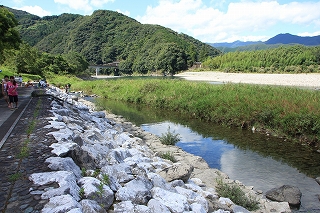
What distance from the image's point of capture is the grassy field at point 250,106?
535 inches

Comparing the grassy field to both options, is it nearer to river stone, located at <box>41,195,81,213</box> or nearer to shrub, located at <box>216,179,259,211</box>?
shrub, located at <box>216,179,259,211</box>

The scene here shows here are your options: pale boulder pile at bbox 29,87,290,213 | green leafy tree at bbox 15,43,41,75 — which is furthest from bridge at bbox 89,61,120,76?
pale boulder pile at bbox 29,87,290,213

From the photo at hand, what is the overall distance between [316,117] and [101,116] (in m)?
12.4

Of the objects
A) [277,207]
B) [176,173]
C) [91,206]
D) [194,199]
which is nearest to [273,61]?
[277,207]

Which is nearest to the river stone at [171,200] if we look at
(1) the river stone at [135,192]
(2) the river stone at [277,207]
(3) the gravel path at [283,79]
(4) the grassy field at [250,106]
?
(1) the river stone at [135,192]

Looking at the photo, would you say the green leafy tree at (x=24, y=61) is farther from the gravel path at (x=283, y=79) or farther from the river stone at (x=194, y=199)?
the river stone at (x=194, y=199)

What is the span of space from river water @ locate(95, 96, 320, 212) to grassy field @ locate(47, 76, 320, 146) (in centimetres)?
75

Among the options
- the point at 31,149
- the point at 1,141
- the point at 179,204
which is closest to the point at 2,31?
the point at 1,141

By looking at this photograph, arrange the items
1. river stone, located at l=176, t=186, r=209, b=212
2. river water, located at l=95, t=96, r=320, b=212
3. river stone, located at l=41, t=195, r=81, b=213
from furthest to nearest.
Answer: river water, located at l=95, t=96, r=320, b=212 → river stone, located at l=176, t=186, r=209, b=212 → river stone, located at l=41, t=195, r=81, b=213

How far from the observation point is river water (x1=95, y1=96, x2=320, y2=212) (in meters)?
8.98

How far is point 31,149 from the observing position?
6.42 metres

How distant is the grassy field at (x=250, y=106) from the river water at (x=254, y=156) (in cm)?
75

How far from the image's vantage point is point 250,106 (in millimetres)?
16750

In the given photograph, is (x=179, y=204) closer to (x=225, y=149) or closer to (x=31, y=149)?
(x=31, y=149)
